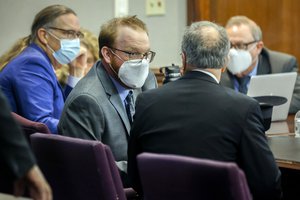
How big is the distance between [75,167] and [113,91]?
2.10 ft

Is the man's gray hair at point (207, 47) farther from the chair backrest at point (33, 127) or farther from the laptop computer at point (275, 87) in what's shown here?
the laptop computer at point (275, 87)

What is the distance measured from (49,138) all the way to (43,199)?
64 centimetres

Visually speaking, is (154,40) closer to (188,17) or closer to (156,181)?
(188,17)

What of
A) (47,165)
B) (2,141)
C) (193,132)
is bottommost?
(47,165)

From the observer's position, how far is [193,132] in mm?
2375

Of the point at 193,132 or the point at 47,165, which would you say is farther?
the point at 47,165

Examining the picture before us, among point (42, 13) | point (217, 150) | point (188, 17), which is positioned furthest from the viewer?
point (188, 17)

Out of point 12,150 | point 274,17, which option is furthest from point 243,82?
point 12,150

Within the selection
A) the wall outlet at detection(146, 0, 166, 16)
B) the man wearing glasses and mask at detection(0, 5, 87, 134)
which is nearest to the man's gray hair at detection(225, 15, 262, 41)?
the wall outlet at detection(146, 0, 166, 16)

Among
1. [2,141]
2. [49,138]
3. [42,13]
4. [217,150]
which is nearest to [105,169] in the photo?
Result: [49,138]

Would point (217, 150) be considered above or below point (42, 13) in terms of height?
below

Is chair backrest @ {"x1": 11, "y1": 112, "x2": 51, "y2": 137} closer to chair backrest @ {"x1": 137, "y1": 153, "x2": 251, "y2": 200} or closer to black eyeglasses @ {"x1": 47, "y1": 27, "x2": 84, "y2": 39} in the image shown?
chair backrest @ {"x1": 137, "y1": 153, "x2": 251, "y2": 200}

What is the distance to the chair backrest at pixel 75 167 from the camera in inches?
94.3

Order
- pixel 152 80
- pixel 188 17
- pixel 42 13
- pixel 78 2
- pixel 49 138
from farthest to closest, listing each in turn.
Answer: pixel 188 17, pixel 78 2, pixel 42 13, pixel 152 80, pixel 49 138
